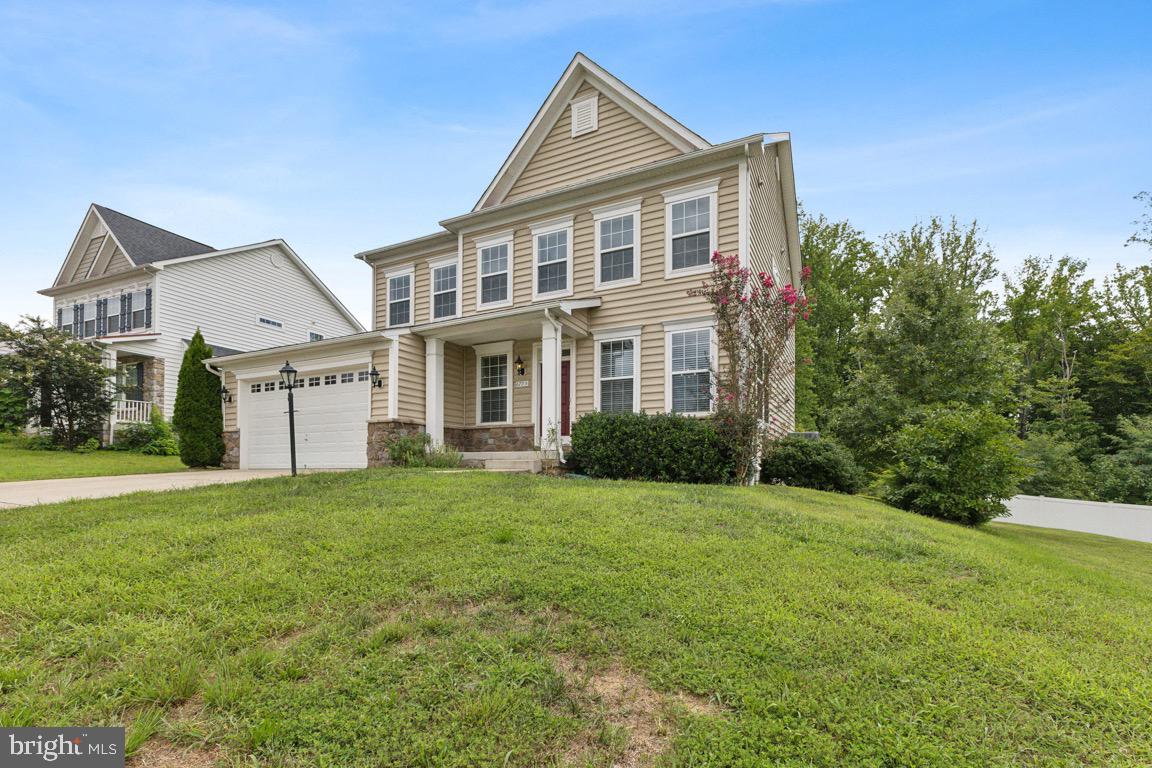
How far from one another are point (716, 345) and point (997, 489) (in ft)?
16.2

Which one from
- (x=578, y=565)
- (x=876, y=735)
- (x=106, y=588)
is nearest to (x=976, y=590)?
(x=876, y=735)

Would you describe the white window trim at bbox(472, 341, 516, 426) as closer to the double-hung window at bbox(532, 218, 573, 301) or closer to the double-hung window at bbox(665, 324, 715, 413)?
the double-hung window at bbox(532, 218, 573, 301)

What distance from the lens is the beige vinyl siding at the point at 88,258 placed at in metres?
21.2

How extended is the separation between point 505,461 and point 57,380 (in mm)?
14501

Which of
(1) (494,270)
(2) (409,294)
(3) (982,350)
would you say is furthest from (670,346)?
(3) (982,350)

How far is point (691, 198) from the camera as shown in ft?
34.7

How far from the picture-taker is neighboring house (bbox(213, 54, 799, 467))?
34.0 feet

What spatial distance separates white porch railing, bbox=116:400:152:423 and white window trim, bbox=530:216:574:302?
14.3m

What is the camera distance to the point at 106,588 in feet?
11.5

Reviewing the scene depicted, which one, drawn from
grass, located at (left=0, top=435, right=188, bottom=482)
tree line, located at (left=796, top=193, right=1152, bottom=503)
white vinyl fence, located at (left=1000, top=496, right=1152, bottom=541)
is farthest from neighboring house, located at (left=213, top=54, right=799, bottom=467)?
white vinyl fence, located at (left=1000, top=496, right=1152, bottom=541)

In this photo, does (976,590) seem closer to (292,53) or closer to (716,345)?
(716,345)

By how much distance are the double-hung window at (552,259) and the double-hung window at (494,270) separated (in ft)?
2.24

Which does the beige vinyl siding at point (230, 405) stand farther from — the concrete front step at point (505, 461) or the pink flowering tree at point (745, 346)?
the pink flowering tree at point (745, 346)

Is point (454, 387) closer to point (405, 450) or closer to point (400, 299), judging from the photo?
point (405, 450)
